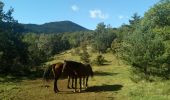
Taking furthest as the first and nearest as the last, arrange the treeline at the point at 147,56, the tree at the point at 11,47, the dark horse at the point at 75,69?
the tree at the point at 11,47 → the treeline at the point at 147,56 → the dark horse at the point at 75,69

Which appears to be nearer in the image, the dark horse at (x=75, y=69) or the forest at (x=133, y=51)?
the dark horse at (x=75, y=69)

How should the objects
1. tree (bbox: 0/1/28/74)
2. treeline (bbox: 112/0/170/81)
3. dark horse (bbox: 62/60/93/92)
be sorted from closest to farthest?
dark horse (bbox: 62/60/93/92), treeline (bbox: 112/0/170/81), tree (bbox: 0/1/28/74)

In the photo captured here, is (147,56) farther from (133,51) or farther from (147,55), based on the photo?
(133,51)

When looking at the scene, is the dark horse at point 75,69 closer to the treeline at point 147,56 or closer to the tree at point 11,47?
the treeline at point 147,56

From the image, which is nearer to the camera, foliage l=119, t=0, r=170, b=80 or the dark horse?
the dark horse

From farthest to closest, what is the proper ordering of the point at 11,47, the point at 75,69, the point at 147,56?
the point at 11,47 < the point at 147,56 < the point at 75,69

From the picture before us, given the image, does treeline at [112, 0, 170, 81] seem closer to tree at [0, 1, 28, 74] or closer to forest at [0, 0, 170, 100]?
forest at [0, 0, 170, 100]

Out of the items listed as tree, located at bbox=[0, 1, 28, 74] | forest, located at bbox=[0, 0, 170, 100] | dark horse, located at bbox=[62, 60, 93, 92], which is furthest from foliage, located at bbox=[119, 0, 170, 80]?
tree, located at bbox=[0, 1, 28, 74]

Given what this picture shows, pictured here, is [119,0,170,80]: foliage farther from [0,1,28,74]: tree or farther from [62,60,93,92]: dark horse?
[0,1,28,74]: tree

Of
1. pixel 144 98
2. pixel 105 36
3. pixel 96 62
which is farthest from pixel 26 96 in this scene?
pixel 105 36

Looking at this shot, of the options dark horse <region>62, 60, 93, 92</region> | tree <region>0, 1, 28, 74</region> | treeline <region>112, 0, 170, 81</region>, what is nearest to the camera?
dark horse <region>62, 60, 93, 92</region>

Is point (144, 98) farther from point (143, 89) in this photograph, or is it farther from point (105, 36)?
point (105, 36)

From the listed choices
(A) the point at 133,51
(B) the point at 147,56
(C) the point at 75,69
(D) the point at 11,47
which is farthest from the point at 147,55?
(D) the point at 11,47

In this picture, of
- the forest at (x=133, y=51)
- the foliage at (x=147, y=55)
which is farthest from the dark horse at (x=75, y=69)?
the foliage at (x=147, y=55)
